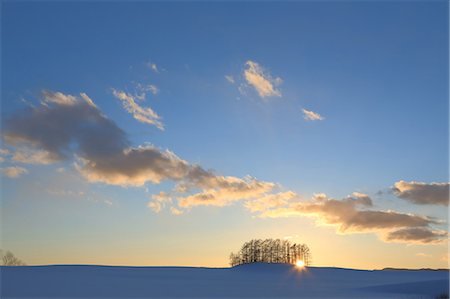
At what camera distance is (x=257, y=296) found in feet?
149

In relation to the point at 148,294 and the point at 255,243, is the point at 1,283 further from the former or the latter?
the point at 255,243

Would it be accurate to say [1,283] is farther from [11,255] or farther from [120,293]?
[11,255]

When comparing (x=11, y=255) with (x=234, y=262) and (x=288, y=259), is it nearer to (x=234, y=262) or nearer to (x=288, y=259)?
(x=234, y=262)

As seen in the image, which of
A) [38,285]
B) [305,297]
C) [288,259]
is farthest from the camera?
[288,259]

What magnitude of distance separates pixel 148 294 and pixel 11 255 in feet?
455

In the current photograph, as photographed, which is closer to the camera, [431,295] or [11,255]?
[431,295]

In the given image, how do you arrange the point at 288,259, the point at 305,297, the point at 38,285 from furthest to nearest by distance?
the point at 288,259 → the point at 38,285 → the point at 305,297

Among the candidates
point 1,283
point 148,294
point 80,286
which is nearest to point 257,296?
point 148,294

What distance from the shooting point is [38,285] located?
161ft

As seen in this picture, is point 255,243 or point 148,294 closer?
point 148,294

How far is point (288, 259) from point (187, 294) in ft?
382

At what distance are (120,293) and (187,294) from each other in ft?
19.4

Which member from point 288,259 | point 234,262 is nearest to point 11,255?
point 234,262

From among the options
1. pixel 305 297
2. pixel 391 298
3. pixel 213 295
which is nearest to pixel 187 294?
pixel 213 295
